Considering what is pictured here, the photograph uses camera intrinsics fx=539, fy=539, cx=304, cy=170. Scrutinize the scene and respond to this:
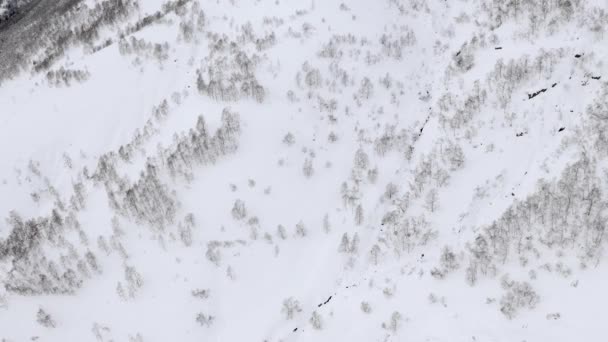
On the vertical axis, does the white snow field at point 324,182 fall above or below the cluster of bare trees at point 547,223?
above

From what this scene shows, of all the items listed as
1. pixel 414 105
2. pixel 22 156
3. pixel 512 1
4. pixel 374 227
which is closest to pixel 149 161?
pixel 22 156

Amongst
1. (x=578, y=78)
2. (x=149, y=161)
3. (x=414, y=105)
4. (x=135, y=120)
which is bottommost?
(x=578, y=78)

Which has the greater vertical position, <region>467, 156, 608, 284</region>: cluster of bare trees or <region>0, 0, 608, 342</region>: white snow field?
<region>0, 0, 608, 342</region>: white snow field

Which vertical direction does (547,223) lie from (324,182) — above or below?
below

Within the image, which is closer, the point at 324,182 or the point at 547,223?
the point at 547,223

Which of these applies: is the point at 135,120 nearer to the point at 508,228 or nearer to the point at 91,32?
the point at 91,32

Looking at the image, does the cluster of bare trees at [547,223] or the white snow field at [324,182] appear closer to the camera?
the cluster of bare trees at [547,223]

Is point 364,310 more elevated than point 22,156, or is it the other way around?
point 22,156

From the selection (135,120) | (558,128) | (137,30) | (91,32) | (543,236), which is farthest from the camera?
(91,32)
